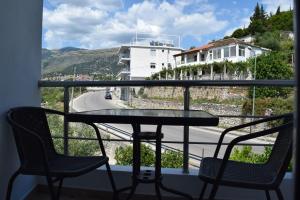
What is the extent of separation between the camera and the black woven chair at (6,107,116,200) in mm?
1950

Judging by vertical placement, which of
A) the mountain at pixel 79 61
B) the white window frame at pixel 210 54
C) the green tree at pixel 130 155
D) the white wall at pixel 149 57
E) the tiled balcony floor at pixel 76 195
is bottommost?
the tiled balcony floor at pixel 76 195

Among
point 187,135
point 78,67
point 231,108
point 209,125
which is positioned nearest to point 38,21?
point 78,67

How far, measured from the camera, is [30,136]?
211 centimetres

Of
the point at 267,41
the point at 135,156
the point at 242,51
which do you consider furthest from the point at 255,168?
the point at 242,51

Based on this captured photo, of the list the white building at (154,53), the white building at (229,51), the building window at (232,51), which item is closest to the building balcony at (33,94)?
the white building at (154,53)

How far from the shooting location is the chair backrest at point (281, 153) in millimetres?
1704

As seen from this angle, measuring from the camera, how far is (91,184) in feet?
9.60

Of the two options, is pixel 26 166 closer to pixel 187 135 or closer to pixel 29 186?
pixel 29 186

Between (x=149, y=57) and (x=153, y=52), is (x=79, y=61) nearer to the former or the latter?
(x=149, y=57)

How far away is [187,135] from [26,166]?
4.16 ft

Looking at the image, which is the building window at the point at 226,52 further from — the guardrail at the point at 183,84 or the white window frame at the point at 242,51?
the guardrail at the point at 183,84

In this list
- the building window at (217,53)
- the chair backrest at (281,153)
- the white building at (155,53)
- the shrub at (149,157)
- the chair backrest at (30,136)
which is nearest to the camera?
the chair backrest at (281,153)

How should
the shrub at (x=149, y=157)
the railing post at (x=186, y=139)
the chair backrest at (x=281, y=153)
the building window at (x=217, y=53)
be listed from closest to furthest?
the chair backrest at (x=281, y=153)
the railing post at (x=186, y=139)
the shrub at (x=149, y=157)
the building window at (x=217, y=53)

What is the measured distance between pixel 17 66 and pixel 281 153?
71.9 inches
